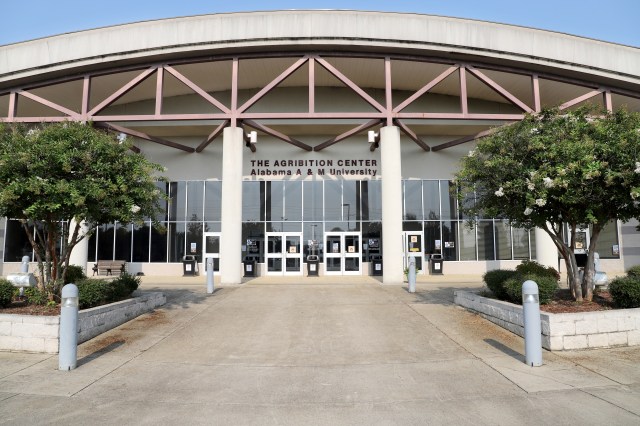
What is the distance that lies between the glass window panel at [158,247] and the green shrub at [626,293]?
772 inches

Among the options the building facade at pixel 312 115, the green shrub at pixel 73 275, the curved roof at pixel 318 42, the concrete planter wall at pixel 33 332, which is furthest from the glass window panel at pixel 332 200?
the concrete planter wall at pixel 33 332

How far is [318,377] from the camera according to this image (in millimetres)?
5617

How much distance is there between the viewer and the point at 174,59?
18.4 m

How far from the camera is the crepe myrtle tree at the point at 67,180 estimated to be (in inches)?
309

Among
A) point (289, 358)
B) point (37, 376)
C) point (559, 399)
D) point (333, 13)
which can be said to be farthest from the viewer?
point (333, 13)

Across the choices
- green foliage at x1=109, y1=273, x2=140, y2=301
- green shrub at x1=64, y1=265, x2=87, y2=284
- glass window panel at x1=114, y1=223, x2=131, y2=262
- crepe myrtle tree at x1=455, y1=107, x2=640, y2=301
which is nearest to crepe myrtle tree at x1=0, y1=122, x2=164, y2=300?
green shrub at x1=64, y1=265, x2=87, y2=284

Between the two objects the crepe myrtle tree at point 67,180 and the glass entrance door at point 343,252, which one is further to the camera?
the glass entrance door at point 343,252

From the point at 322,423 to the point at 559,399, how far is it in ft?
8.74

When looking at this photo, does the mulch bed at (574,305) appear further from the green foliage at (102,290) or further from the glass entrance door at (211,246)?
the glass entrance door at (211,246)

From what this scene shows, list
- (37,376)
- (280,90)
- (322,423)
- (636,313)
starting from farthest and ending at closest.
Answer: (280,90)
(636,313)
(37,376)
(322,423)

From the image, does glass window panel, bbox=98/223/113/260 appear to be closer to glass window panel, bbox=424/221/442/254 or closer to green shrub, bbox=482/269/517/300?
glass window panel, bbox=424/221/442/254

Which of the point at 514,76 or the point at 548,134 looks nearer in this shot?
the point at 548,134

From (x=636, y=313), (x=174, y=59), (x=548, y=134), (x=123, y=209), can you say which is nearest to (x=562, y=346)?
(x=636, y=313)

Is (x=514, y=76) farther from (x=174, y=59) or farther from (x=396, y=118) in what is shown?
(x=174, y=59)
